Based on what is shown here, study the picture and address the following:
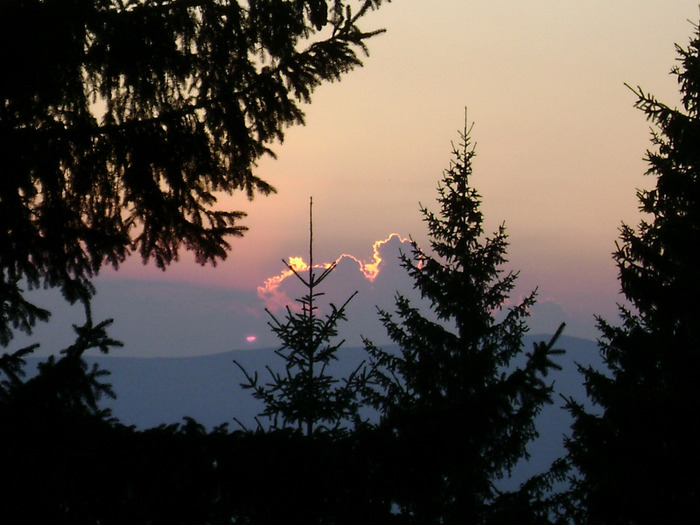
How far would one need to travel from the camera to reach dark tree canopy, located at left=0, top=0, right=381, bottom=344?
680cm

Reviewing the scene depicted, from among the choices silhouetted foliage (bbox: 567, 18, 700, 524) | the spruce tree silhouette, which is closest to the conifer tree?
the spruce tree silhouette

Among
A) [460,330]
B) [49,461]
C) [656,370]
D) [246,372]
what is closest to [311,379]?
[246,372]

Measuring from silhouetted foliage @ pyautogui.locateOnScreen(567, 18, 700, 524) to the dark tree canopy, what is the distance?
9.77m

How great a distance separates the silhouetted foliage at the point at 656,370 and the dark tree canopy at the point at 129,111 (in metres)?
9.77

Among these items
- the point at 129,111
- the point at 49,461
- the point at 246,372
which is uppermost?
the point at 129,111

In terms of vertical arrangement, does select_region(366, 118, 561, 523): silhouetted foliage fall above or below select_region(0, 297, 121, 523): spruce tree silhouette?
above

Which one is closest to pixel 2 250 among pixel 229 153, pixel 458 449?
pixel 229 153

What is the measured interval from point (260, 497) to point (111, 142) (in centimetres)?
442

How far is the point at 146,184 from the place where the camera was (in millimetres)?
7383

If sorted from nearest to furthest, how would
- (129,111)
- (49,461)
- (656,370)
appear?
(49,461) < (129,111) < (656,370)

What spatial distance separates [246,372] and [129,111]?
113 inches

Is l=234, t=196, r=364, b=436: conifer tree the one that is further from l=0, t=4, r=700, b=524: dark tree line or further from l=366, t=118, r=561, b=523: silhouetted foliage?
l=366, t=118, r=561, b=523: silhouetted foliage

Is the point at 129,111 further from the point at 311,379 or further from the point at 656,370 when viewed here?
Answer: the point at 656,370

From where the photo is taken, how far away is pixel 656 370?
55.8 ft
